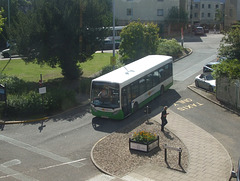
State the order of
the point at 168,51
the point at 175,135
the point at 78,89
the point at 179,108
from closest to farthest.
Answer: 1. the point at 175,135
2. the point at 179,108
3. the point at 78,89
4. the point at 168,51

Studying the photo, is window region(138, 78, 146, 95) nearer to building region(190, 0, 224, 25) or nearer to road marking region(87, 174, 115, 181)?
road marking region(87, 174, 115, 181)

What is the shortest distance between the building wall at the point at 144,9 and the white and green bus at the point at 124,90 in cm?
4656

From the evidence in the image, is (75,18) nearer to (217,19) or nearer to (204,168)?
(204,168)

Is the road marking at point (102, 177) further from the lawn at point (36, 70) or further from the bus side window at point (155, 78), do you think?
the lawn at point (36, 70)

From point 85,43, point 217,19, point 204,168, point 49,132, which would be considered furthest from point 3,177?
point 217,19

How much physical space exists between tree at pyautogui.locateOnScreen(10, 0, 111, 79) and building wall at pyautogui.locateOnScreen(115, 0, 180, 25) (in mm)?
39960

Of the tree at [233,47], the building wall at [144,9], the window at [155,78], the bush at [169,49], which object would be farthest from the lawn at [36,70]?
the building wall at [144,9]

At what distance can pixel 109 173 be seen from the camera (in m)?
13.9

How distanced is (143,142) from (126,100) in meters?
5.42

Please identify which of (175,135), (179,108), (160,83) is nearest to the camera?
(175,135)

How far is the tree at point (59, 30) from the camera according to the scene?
28.4 meters

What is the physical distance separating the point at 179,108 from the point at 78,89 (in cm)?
927

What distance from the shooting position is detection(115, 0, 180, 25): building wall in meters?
69.4

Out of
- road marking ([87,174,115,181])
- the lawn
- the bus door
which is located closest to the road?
road marking ([87,174,115,181])
